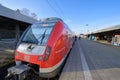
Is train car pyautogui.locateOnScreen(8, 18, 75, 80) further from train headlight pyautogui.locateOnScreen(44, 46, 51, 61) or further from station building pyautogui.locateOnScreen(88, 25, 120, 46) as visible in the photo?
station building pyautogui.locateOnScreen(88, 25, 120, 46)

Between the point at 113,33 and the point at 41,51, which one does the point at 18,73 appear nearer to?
the point at 41,51

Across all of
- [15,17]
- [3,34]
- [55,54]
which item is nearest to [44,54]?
[55,54]

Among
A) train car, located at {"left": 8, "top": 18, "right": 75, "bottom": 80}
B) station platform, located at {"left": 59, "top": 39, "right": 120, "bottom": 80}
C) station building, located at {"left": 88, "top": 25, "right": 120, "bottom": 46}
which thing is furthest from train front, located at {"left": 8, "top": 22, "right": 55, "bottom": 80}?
station building, located at {"left": 88, "top": 25, "right": 120, "bottom": 46}

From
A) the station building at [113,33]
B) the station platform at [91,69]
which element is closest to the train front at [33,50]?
the station platform at [91,69]

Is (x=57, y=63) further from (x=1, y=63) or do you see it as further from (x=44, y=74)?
(x=1, y=63)

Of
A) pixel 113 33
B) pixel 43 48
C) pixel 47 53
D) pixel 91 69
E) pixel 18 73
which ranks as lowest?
pixel 91 69

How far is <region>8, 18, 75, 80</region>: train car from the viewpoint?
12.5 feet

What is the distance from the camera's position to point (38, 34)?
4.65 meters

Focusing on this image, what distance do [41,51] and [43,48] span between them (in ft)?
0.39

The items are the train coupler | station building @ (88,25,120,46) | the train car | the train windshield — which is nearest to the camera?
the train coupler

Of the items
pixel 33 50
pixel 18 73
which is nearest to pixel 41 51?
pixel 33 50

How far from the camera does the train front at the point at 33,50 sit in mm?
3812

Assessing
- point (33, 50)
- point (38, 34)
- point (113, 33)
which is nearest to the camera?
point (33, 50)

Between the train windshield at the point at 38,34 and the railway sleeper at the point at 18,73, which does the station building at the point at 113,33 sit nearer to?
the train windshield at the point at 38,34
